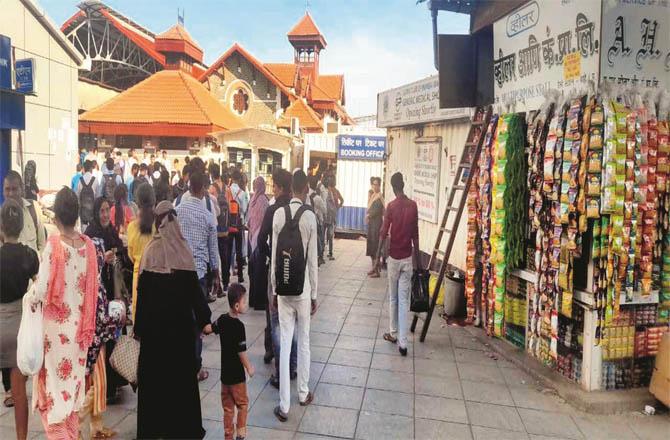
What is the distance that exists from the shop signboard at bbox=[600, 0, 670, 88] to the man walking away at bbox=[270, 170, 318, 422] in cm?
293

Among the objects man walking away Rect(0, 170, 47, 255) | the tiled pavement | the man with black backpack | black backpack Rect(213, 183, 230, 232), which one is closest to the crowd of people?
the tiled pavement

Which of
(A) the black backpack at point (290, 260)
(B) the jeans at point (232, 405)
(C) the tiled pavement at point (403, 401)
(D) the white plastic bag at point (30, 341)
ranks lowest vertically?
(C) the tiled pavement at point (403, 401)

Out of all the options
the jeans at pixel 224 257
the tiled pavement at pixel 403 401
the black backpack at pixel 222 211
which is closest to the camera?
the tiled pavement at pixel 403 401

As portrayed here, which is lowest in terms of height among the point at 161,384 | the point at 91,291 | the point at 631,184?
the point at 161,384

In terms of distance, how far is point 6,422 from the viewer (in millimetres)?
4203

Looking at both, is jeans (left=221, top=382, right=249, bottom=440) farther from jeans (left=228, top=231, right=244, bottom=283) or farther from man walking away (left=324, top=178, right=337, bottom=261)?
man walking away (left=324, top=178, right=337, bottom=261)

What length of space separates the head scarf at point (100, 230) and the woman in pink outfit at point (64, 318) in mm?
1320

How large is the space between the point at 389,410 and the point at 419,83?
23.2 ft

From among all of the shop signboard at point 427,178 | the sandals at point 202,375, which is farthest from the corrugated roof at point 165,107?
the sandals at point 202,375

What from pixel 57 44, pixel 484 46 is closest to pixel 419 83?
pixel 484 46

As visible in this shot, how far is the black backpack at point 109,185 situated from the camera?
37.5 ft

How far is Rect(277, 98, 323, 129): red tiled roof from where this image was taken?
3005 cm

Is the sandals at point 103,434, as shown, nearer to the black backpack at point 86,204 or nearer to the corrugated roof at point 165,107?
the black backpack at point 86,204

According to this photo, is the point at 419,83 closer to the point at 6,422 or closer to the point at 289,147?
the point at 6,422
